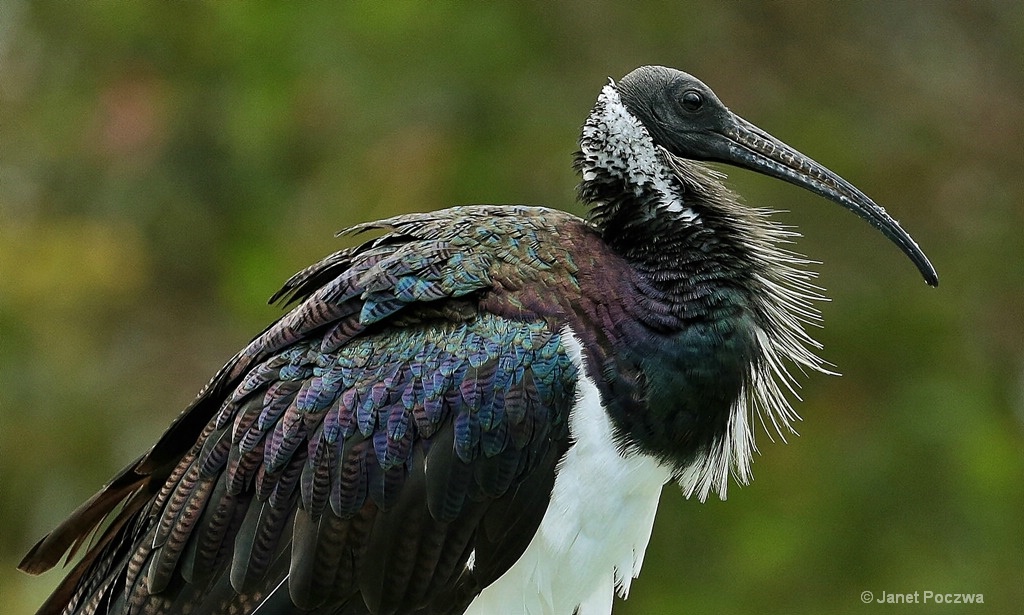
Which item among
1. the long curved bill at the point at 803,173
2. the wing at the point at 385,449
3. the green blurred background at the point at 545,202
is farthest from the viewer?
the green blurred background at the point at 545,202

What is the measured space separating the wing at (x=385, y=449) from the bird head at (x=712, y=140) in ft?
2.39

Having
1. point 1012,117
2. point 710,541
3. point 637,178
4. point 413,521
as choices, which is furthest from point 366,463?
point 1012,117

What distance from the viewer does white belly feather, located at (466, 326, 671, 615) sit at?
482 centimetres

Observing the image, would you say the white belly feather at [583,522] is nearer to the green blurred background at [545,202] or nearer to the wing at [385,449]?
the wing at [385,449]

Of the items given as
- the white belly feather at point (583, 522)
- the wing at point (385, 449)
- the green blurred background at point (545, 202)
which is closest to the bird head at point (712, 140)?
the wing at point (385, 449)

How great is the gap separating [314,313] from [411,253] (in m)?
0.42

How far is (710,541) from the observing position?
10.1m

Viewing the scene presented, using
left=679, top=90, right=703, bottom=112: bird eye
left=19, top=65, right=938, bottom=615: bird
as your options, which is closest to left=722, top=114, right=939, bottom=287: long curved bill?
left=679, top=90, right=703, bottom=112: bird eye

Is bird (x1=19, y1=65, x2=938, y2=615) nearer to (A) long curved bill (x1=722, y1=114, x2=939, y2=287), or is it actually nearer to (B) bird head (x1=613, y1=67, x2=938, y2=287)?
(B) bird head (x1=613, y1=67, x2=938, y2=287)

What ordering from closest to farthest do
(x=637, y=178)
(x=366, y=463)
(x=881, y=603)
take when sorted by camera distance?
(x=366, y=463)
(x=637, y=178)
(x=881, y=603)

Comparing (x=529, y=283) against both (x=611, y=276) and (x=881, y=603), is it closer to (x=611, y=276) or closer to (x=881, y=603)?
(x=611, y=276)

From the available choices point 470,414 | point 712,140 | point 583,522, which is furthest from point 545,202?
point 470,414

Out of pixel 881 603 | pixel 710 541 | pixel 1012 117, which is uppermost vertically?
pixel 1012 117

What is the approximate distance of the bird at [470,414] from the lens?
475 cm
